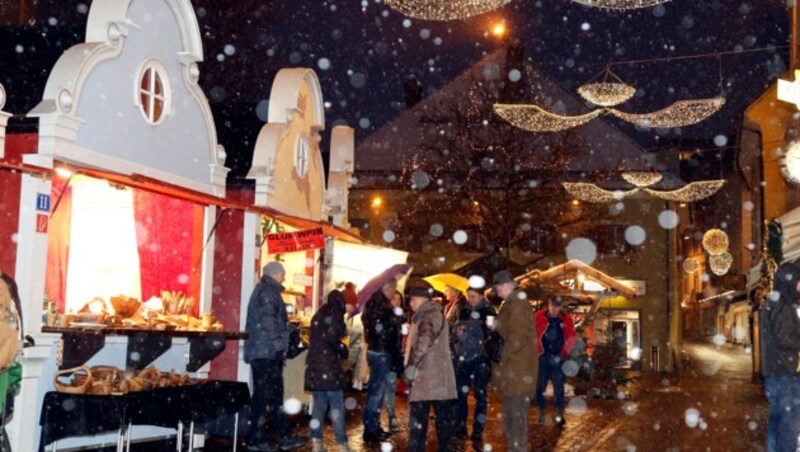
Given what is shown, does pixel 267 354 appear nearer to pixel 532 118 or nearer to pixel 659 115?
pixel 659 115

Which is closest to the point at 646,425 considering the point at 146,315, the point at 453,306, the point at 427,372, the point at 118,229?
the point at 453,306

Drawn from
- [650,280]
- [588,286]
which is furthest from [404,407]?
[650,280]

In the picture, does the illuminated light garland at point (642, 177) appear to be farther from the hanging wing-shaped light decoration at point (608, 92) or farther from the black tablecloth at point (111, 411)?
the black tablecloth at point (111, 411)

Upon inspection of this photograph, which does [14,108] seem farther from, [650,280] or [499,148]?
[650,280]

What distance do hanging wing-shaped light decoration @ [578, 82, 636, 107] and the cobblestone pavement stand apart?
556 centimetres

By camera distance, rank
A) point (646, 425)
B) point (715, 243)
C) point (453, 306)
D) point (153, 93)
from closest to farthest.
Answer: point (153, 93) < point (453, 306) < point (646, 425) < point (715, 243)

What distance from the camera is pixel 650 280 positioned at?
3738 cm

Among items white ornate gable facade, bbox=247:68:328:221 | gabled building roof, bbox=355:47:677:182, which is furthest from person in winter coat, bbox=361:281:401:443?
gabled building roof, bbox=355:47:677:182

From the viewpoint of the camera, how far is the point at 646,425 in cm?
1553

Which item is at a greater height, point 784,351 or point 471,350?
point 784,351

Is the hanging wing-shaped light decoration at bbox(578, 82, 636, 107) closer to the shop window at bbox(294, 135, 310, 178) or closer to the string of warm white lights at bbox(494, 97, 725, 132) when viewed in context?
the string of warm white lights at bbox(494, 97, 725, 132)

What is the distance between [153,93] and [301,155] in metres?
4.66

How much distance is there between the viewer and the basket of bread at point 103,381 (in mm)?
8930

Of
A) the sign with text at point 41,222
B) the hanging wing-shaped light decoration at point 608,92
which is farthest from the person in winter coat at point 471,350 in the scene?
the hanging wing-shaped light decoration at point 608,92
